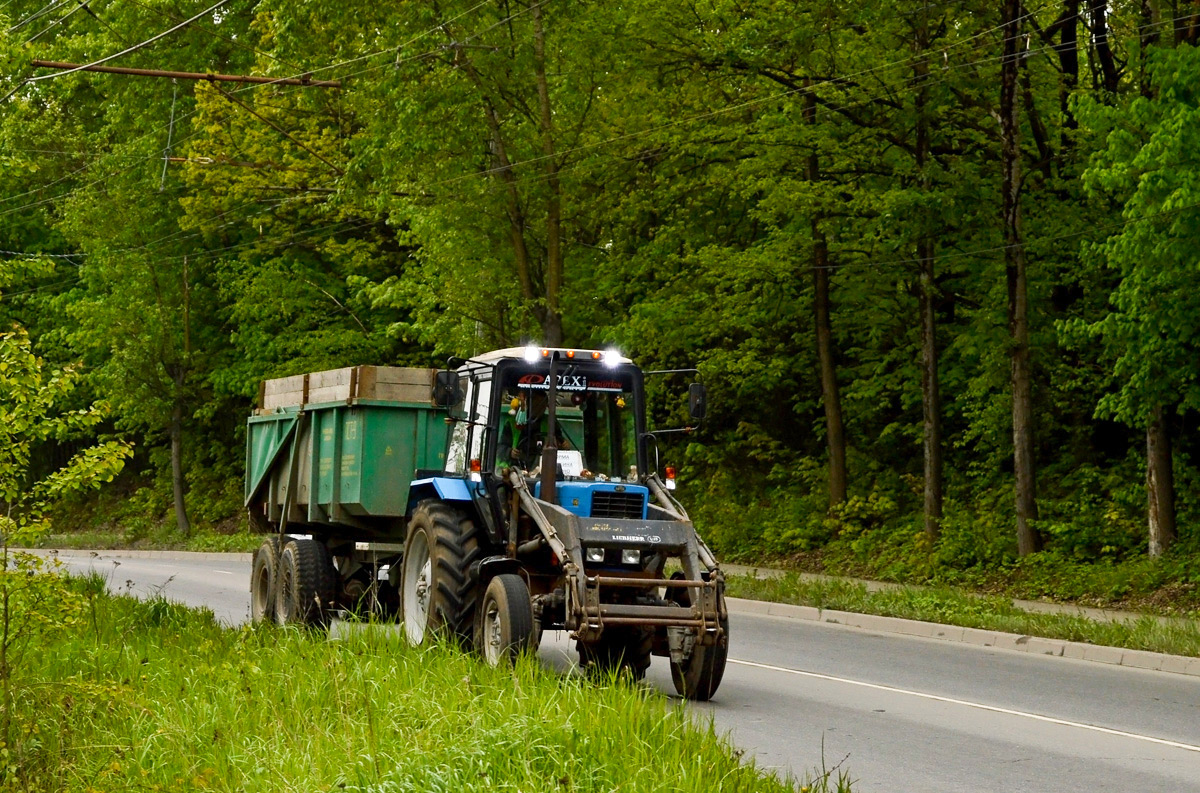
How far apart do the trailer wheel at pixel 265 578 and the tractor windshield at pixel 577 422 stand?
4.55 metres

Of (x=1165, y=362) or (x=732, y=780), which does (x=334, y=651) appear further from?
(x=1165, y=362)

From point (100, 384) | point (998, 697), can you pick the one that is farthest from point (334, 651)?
point (100, 384)

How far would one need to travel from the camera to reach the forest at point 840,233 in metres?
20.3

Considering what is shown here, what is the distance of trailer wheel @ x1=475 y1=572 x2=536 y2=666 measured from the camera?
34.0ft

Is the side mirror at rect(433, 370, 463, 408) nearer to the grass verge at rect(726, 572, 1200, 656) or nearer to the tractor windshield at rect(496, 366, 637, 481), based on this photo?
the tractor windshield at rect(496, 366, 637, 481)

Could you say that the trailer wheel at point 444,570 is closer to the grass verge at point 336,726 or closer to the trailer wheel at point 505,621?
the trailer wheel at point 505,621

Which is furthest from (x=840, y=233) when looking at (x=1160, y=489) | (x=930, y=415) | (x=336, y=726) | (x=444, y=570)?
(x=336, y=726)

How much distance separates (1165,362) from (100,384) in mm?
29897

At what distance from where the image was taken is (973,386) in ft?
77.8

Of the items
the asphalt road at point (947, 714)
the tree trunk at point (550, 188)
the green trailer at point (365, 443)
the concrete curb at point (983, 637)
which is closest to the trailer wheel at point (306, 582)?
the green trailer at point (365, 443)

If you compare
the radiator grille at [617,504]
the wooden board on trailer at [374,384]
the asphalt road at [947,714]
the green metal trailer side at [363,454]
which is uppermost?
the wooden board on trailer at [374,384]

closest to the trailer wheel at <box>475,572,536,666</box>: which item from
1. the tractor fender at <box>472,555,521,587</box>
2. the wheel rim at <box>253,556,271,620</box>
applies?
the tractor fender at <box>472,555,521,587</box>

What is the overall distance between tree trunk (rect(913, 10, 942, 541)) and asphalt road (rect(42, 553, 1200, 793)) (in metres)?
6.73

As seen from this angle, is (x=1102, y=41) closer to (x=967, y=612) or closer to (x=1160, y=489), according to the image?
(x=1160, y=489)
